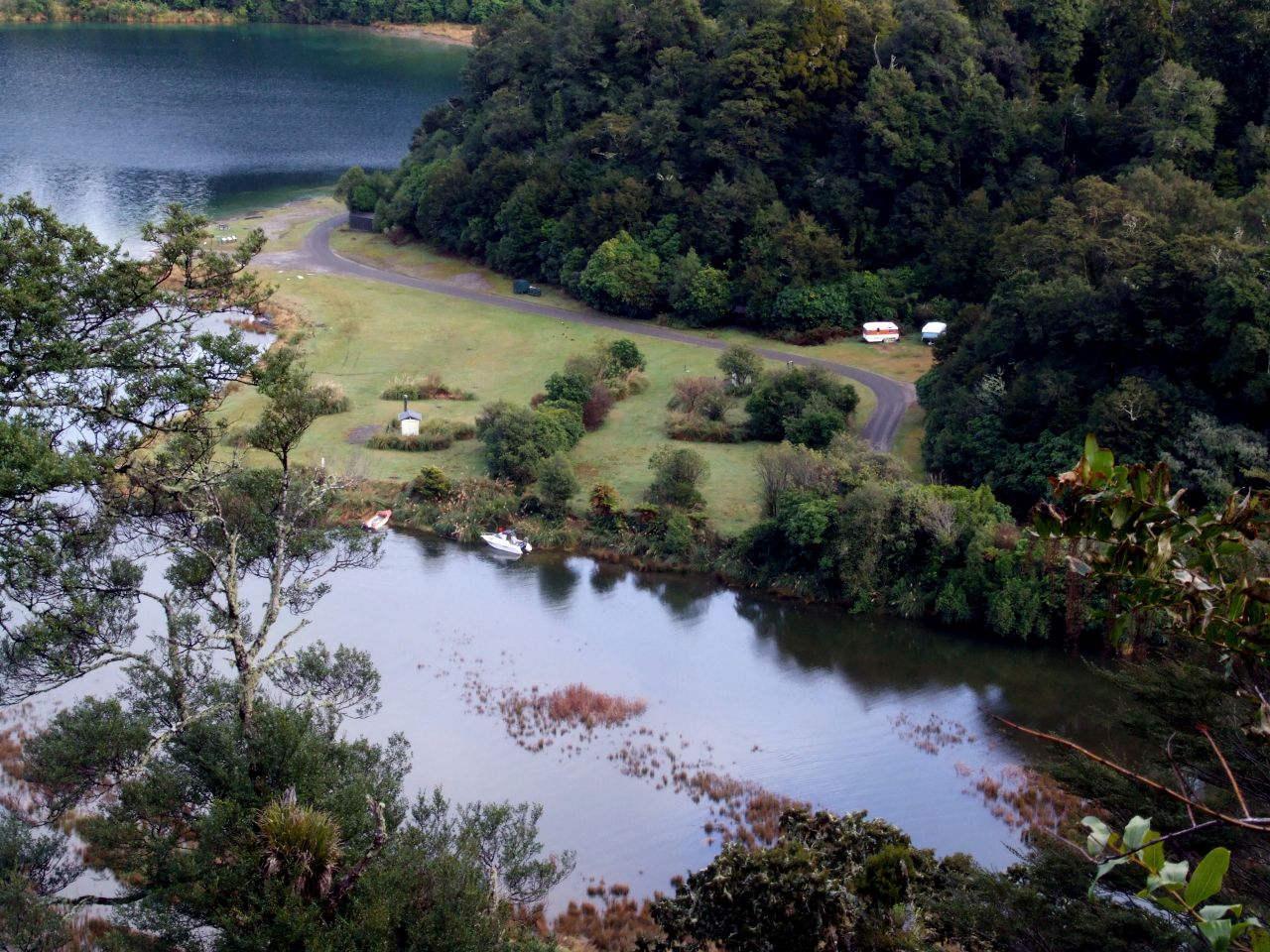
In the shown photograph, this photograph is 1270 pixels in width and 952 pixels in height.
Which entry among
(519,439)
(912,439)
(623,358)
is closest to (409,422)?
(519,439)

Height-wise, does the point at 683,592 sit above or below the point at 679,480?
below

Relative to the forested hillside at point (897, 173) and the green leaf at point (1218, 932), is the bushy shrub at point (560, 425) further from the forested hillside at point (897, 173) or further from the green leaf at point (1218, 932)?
the green leaf at point (1218, 932)

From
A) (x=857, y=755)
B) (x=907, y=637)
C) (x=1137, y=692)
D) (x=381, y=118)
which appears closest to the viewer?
(x=1137, y=692)

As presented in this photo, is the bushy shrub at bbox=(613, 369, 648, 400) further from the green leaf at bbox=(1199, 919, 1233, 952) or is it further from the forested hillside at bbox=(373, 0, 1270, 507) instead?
the green leaf at bbox=(1199, 919, 1233, 952)

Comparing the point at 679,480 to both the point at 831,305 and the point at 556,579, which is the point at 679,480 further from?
the point at 831,305

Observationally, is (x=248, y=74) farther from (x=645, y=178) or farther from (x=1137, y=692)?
(x=1137, y=692)

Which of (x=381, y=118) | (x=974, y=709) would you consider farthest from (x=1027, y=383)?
(x=381, y=118)

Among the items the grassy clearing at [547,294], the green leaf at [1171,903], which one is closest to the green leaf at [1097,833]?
the green leaf at [1171,903]
